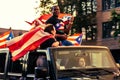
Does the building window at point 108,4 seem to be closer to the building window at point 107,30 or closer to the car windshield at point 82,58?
the building window at point 107,30

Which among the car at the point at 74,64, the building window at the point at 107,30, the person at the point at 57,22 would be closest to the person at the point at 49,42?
the car at the point at 74,64

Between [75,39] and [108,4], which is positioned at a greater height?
[108,4]

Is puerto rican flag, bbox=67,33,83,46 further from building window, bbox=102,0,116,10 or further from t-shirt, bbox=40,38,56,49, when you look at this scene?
building window, bbox=102,0,116,10

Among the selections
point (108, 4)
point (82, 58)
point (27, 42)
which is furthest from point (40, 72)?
point (108, 4)

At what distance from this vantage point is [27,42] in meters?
7.79

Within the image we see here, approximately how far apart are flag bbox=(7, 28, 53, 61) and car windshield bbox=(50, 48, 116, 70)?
0.47 meters

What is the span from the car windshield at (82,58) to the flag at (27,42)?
1.56 feet

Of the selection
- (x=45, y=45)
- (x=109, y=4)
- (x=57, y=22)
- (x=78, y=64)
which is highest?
(x=109, y=4)

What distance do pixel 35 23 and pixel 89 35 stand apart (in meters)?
36.2

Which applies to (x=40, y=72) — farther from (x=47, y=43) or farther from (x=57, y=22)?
(x=57, y=22)

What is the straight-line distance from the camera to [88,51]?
7.49 meters

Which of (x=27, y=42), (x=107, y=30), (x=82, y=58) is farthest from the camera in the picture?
(x=107, y=30)

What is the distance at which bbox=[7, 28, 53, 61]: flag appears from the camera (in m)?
7.52

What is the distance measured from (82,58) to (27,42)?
1.09m
